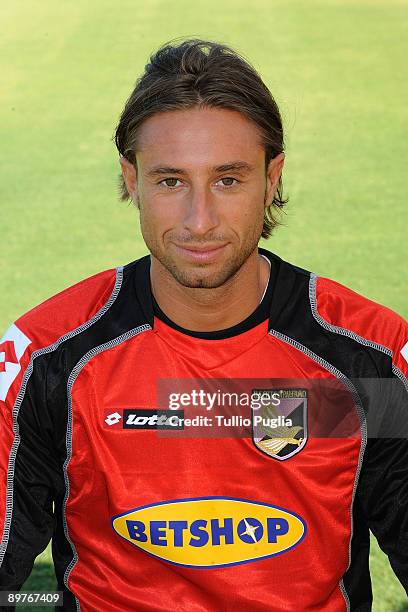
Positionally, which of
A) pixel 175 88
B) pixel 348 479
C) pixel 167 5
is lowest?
pixel 348 479

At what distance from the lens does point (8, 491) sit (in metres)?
2.47

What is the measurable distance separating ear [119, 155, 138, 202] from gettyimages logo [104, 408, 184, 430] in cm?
51

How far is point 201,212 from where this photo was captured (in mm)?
2387

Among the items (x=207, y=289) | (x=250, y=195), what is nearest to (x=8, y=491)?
(x=207, y=289)

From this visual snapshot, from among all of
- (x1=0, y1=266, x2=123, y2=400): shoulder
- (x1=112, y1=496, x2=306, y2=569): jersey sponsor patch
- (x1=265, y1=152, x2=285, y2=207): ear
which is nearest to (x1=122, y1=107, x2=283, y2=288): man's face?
(x1=265, y1=152, x2=285, y2=207): ear

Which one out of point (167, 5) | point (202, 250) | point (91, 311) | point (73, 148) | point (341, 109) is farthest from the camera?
point (167, 5)

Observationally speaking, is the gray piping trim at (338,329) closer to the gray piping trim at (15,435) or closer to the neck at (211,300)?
the neck at (211,300)

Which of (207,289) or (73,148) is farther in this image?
(73,148)

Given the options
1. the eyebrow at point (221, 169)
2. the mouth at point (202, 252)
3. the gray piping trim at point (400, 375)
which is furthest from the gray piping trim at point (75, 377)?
the gray piping trim at point (400, 375)

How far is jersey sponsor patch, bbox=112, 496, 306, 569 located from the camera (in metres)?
2.49

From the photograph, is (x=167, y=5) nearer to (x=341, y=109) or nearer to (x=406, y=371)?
(x=341, y=109)

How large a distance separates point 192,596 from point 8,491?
1.56 ft

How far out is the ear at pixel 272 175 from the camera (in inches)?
104
